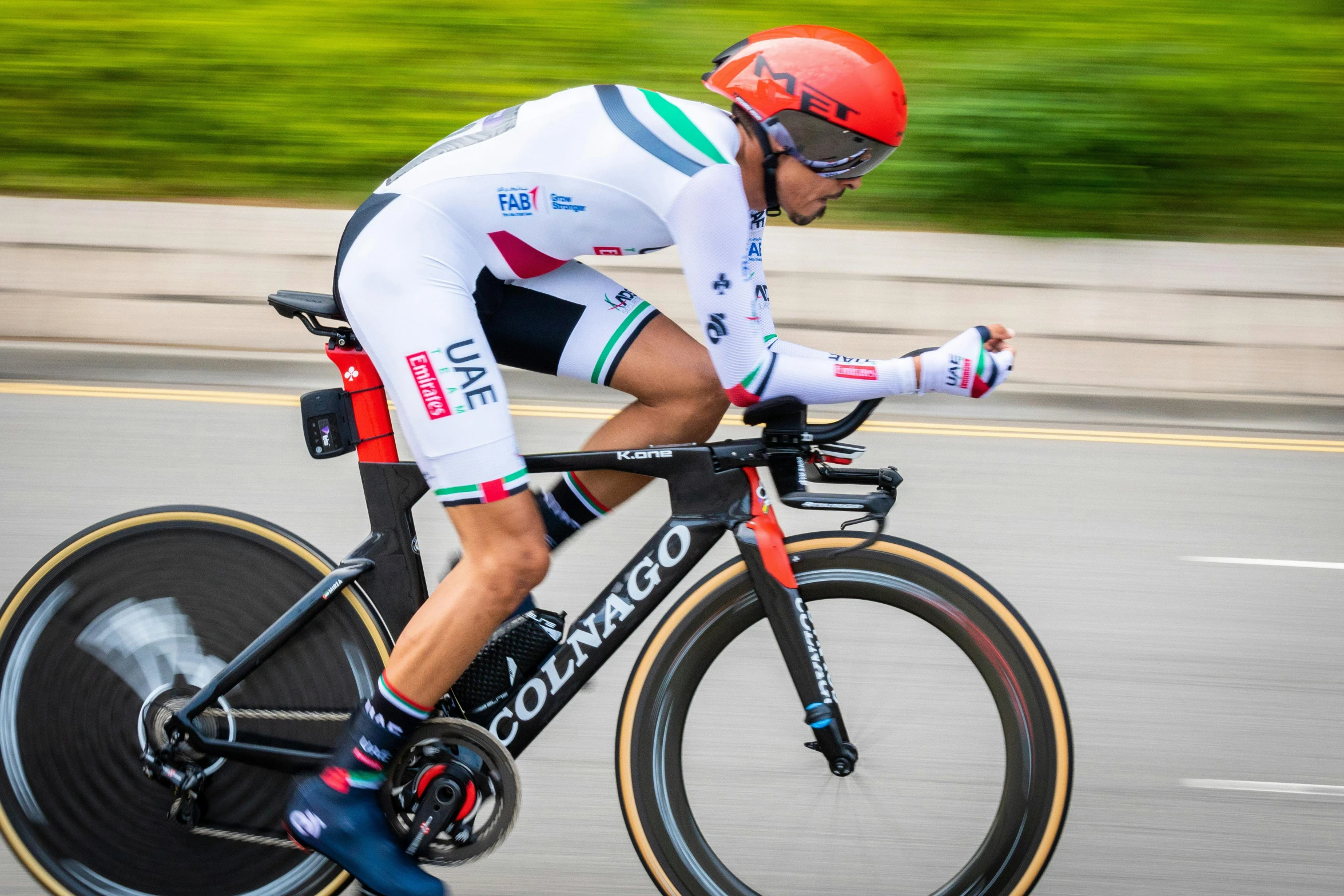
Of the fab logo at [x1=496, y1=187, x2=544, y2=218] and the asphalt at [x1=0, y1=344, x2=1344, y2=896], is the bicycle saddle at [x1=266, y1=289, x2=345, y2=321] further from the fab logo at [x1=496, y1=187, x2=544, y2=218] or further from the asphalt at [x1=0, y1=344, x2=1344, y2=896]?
the asphalt at [x1=0, y1=344, x2=1344, y2=896]

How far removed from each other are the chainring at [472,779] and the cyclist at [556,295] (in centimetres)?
4

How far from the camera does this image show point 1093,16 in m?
8.67

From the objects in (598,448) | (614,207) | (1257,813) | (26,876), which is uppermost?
(614,207)

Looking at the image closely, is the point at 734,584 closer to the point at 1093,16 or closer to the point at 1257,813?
the point at 1257,813

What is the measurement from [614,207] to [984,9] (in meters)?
7.29

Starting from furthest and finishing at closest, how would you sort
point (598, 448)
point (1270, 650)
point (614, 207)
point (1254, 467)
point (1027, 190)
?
point (1027, 190) < point (1254, 467) < point (1270, 650) < point (598, 448) < point (614, 207)

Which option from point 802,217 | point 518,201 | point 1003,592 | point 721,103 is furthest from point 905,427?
point 518,201

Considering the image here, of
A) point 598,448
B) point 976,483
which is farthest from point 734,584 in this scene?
point 976,483

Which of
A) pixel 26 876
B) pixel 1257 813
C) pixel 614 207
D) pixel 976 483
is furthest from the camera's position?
pixel 976 483

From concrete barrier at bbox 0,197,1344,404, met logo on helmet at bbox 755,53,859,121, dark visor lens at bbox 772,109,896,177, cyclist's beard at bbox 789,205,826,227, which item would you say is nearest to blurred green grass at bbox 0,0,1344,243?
concrete barrier at bbox 0,197,1344,404

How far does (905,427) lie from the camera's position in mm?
6148

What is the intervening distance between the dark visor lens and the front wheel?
0.71 metres

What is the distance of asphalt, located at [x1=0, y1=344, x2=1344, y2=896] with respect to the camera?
287 centimetres

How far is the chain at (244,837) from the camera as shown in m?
2.75
